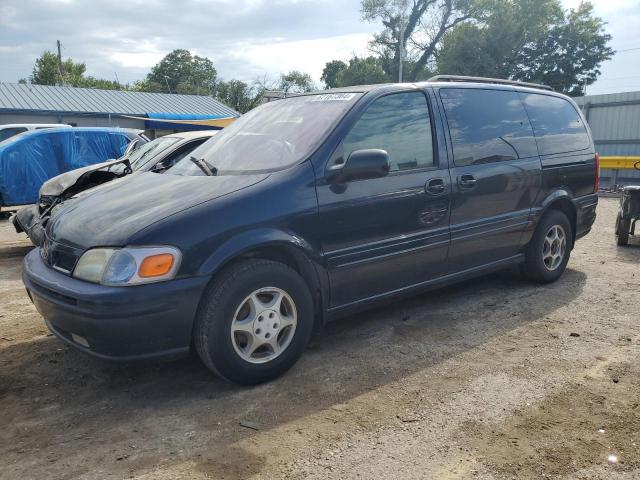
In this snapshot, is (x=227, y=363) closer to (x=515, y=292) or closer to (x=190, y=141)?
(x=515, y=292)

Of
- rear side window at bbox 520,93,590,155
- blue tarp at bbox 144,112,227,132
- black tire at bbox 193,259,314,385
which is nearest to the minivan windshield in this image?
black tire at bbox 193,259,314,385

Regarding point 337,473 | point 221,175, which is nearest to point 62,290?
point 221,175

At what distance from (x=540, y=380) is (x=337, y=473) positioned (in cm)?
155

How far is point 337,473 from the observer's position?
2498 mm

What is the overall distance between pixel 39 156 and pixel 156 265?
27.1 feet

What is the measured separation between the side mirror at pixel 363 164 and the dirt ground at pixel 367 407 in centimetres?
123

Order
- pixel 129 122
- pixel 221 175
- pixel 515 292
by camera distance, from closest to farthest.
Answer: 1. pixel 221 175
2. pixel 515 292
3. pixel 129 122

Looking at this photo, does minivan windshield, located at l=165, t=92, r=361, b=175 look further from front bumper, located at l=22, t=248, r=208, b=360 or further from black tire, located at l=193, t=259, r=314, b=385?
front bumper, located at l=22, t=248, r=208, b=360

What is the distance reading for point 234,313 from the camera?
315 centimetres

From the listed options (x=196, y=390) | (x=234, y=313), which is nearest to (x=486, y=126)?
(x=234, y=313)

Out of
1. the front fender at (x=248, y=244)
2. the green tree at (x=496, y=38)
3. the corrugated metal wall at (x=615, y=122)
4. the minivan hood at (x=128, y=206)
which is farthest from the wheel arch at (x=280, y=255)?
the green tree at (x=496, y=38)

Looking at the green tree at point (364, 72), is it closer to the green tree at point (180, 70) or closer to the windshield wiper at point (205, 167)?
the green tree at point (180, 70)

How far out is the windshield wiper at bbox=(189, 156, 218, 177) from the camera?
3730 mm

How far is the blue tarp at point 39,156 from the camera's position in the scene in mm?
9609
